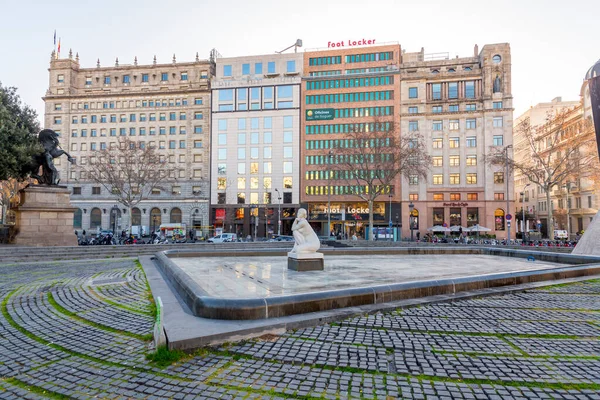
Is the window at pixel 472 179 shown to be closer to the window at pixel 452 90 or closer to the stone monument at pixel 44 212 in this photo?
the window at pixel 452 90

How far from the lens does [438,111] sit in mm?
58312

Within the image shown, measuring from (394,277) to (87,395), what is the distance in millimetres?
9176

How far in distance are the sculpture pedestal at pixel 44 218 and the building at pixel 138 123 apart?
38.8m

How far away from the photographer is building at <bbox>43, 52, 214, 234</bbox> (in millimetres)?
62562

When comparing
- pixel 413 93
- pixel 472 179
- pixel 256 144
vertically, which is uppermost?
pixel 413 93

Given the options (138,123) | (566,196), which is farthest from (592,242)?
(138,123)

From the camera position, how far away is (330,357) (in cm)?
521

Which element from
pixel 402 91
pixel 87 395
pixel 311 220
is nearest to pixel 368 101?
pixel 402 91

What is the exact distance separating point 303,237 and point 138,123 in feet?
202

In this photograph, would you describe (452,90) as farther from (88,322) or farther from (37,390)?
(37,390)

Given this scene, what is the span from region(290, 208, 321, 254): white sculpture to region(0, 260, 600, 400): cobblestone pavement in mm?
5080

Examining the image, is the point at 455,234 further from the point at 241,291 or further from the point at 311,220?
the point at 241,291

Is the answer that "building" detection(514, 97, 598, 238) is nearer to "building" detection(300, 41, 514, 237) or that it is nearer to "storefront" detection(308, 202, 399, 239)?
"building" detection(300, 41, 514, 237)

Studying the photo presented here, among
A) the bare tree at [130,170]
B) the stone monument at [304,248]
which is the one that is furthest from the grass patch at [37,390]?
the bare tree at [130,170]
